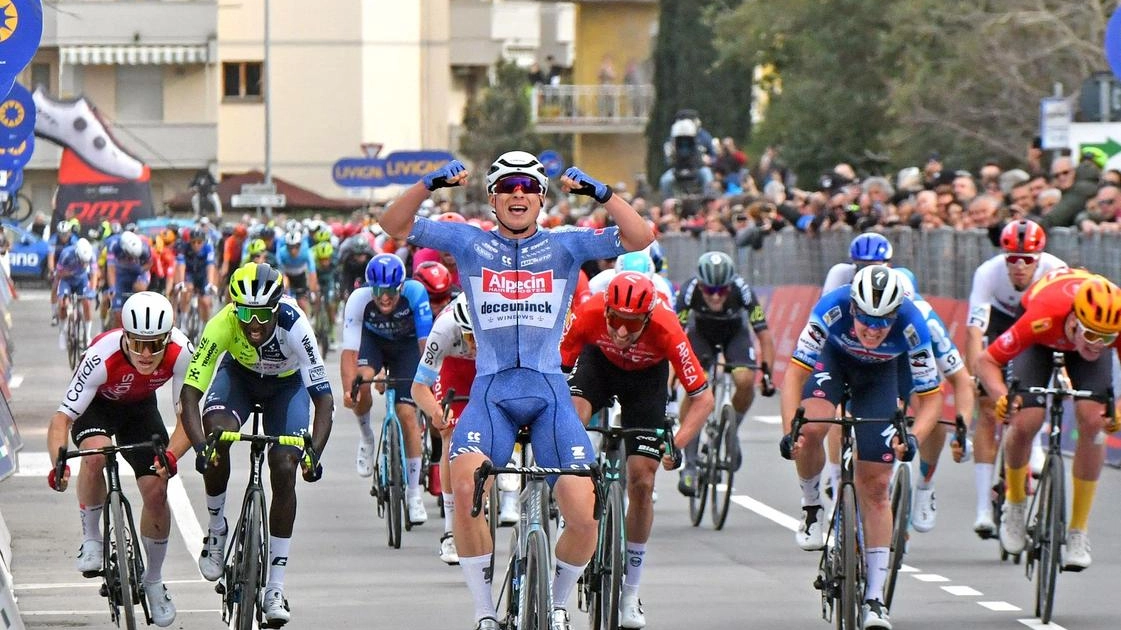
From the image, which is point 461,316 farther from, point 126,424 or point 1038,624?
point 1038,624

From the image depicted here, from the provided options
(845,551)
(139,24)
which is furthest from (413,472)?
(139,24)

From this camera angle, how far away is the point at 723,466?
16.6 metres

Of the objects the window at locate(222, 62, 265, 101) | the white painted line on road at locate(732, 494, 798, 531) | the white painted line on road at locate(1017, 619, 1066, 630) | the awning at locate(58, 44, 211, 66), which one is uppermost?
the awning at locate(58, 44, 211, 66)

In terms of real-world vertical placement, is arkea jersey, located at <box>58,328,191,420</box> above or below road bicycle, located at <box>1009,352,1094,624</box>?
above

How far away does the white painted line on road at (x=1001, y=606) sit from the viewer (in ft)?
40.5

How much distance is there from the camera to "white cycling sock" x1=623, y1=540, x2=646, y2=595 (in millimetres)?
11383

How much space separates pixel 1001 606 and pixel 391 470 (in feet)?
14.9

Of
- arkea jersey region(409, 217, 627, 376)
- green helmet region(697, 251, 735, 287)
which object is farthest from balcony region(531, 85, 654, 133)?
arkea jersey region(409, 217, 627, 376)

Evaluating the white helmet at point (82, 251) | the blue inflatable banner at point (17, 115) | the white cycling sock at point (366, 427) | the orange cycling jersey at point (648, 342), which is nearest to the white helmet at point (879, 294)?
the orange cycling jersey at point (648, 342)

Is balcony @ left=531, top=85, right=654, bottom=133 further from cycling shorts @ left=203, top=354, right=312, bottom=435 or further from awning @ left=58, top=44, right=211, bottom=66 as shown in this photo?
cycling shorts @ left=203, top=354, right=312, bottom=435

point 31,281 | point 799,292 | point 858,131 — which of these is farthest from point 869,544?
point 31,281

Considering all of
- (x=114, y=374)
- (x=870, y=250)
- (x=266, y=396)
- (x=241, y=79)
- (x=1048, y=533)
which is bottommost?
(x=1048, y=533)

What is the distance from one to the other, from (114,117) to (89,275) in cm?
5421

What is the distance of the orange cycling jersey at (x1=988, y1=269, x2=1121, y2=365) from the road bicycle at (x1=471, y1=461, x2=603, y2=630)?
3371mm
